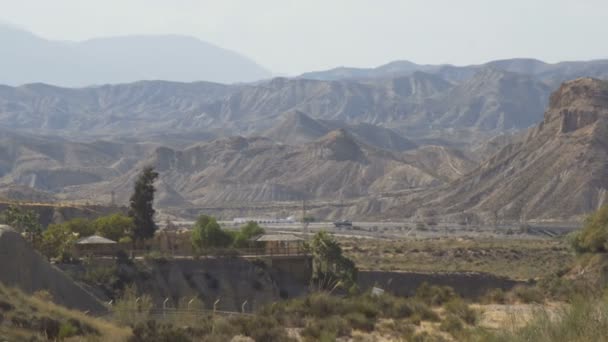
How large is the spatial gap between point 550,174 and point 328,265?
98318 mm

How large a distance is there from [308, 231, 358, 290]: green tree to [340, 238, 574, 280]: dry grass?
8.24 metres

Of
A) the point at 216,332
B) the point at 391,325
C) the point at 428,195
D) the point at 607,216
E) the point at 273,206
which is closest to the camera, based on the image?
the point at 216,332

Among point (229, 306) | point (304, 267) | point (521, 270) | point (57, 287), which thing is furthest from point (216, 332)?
point (521, 270)

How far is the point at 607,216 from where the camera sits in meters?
51.6

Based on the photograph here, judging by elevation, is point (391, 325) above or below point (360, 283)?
above

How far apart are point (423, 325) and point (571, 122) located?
465 ft

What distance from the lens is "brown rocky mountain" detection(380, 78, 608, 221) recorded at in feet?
452

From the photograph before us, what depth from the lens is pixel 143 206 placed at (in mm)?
57500

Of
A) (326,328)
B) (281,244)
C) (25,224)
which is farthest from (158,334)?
(281,244)

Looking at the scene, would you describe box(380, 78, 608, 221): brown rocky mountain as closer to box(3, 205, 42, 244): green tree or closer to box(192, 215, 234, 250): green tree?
box(192, 215, 234, 250): green tree

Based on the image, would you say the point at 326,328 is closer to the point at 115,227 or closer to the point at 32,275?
the point at 32,275

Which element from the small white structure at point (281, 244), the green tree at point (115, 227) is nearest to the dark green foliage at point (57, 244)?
the green tree at point (115, 227)

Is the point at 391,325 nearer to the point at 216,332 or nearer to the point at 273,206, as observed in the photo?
the point at 216,332

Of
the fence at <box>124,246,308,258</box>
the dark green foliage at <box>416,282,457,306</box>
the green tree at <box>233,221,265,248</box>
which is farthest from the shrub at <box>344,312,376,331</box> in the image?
the green tree at <box>233,221,265,248</box>
